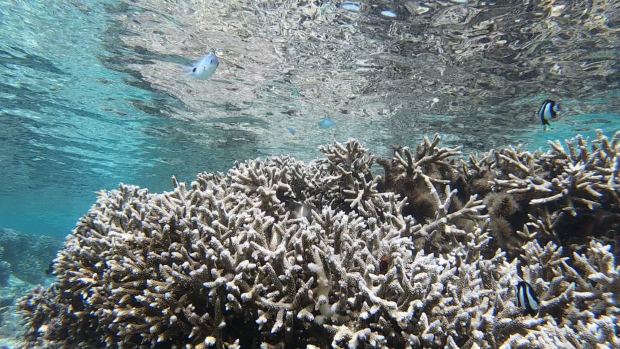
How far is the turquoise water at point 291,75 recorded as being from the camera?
970 centimetres

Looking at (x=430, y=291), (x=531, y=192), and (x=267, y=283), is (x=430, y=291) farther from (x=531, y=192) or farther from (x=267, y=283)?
(x=531, y=192)

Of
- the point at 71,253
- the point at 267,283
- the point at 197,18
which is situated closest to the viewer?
the point at 267,283

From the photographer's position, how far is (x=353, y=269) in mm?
2617

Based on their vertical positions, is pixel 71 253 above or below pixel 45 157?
below

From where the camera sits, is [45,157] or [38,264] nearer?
[38,264]

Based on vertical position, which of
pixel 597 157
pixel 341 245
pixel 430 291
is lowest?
pixel 430 291

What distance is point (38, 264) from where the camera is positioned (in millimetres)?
21328

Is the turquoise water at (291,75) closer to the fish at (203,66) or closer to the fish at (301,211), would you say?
the fish at (203,66)

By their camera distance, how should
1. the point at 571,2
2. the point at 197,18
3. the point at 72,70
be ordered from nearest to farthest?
the point at 571,2 → the point at 197,18 → the point at 72,70

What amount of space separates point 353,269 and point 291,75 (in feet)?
40.4

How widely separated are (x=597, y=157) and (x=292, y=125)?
16375 millimetres

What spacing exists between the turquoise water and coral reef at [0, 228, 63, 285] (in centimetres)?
725

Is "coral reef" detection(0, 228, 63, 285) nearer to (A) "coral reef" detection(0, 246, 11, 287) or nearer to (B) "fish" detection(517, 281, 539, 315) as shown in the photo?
(A) "coral reef" detection(0, 246, 11, 287)

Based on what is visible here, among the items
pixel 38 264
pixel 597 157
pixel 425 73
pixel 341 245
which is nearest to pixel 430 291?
pixel 341 245
